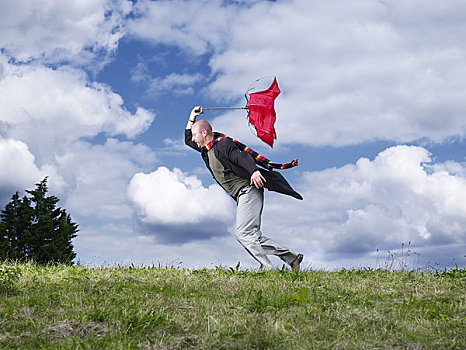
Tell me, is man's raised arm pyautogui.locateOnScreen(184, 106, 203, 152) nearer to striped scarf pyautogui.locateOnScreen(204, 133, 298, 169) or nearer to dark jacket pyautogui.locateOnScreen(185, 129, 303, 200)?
dark jacket pyautogui.locateOnScreen(185, 129, 303, 200)

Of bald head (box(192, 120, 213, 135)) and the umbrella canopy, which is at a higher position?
the umbrella canopy

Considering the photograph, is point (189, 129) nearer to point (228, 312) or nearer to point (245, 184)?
point (245, 184)

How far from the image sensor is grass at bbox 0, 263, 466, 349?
4441mm

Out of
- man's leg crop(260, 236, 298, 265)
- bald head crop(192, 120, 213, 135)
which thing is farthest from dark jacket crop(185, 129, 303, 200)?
man's leg crop(260, 236, 298, 265)

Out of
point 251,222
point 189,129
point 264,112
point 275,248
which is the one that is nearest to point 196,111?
point 189,129

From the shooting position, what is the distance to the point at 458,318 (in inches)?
207

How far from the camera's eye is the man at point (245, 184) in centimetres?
858

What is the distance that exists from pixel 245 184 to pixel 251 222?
709 millimetres

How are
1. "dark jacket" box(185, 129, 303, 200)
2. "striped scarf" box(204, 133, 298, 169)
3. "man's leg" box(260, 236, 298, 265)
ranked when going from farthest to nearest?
"striped scarf" box(204, 133, 298, 169)
"man's leg" box(260, 236, 298, 265)
"dark jacket" box(185, 129, 303, 200)

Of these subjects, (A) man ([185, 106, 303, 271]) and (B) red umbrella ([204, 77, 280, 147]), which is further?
(B) red umbrella ([204, 77, 280, 147])

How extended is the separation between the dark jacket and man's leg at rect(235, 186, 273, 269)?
12.6 inches

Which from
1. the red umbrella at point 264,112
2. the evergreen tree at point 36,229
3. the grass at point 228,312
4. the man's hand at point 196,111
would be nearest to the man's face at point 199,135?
the man's hand at point 196,111

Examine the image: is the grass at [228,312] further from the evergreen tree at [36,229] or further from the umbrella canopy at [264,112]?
the evergreen tree at [36,229]

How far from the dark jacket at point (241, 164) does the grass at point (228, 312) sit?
6.22ft
